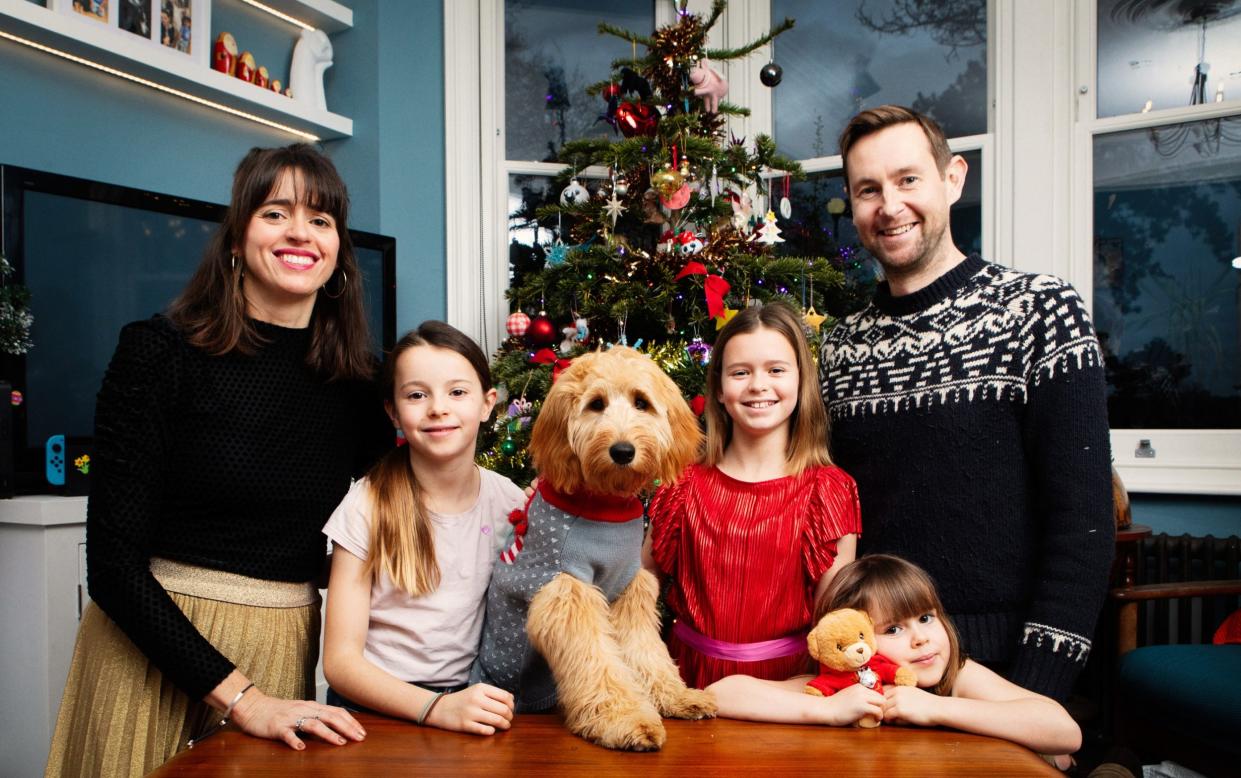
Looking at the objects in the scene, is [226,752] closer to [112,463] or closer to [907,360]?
[112,463]

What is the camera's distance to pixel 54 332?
109 inches

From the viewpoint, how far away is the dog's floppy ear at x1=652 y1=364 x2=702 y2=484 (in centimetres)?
145

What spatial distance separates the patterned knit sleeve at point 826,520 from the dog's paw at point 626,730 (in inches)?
20.3

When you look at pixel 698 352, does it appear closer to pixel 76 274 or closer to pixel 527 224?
pixel 527 224

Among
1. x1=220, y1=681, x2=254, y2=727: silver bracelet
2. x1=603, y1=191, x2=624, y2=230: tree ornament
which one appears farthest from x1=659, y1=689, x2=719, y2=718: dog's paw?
x1=603, y1=191, x2=624, y2=230: tree ornament

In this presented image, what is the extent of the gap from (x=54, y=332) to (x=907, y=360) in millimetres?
2650

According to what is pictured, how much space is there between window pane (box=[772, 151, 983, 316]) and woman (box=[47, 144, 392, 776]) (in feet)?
9.53

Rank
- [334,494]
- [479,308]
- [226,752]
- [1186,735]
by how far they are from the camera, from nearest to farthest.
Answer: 1. [226,752]
2. [334,494]
3. [1186,735]
4. [479,308]

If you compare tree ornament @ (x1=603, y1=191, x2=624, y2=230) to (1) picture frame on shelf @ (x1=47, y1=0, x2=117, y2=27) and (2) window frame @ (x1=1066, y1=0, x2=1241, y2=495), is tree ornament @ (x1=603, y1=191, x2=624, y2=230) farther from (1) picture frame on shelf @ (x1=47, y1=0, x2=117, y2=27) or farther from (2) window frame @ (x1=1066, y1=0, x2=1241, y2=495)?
(2) window frame @ (x1=1066, y1=0, x2=1241, y2=495)

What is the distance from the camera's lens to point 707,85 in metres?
3.45

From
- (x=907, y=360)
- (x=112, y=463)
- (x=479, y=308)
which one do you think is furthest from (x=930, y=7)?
(x=112, y=463)

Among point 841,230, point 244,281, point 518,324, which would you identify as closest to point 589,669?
point 244,281

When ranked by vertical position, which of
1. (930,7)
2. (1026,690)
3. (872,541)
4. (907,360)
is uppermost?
(930,7)

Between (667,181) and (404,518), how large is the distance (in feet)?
6.83
